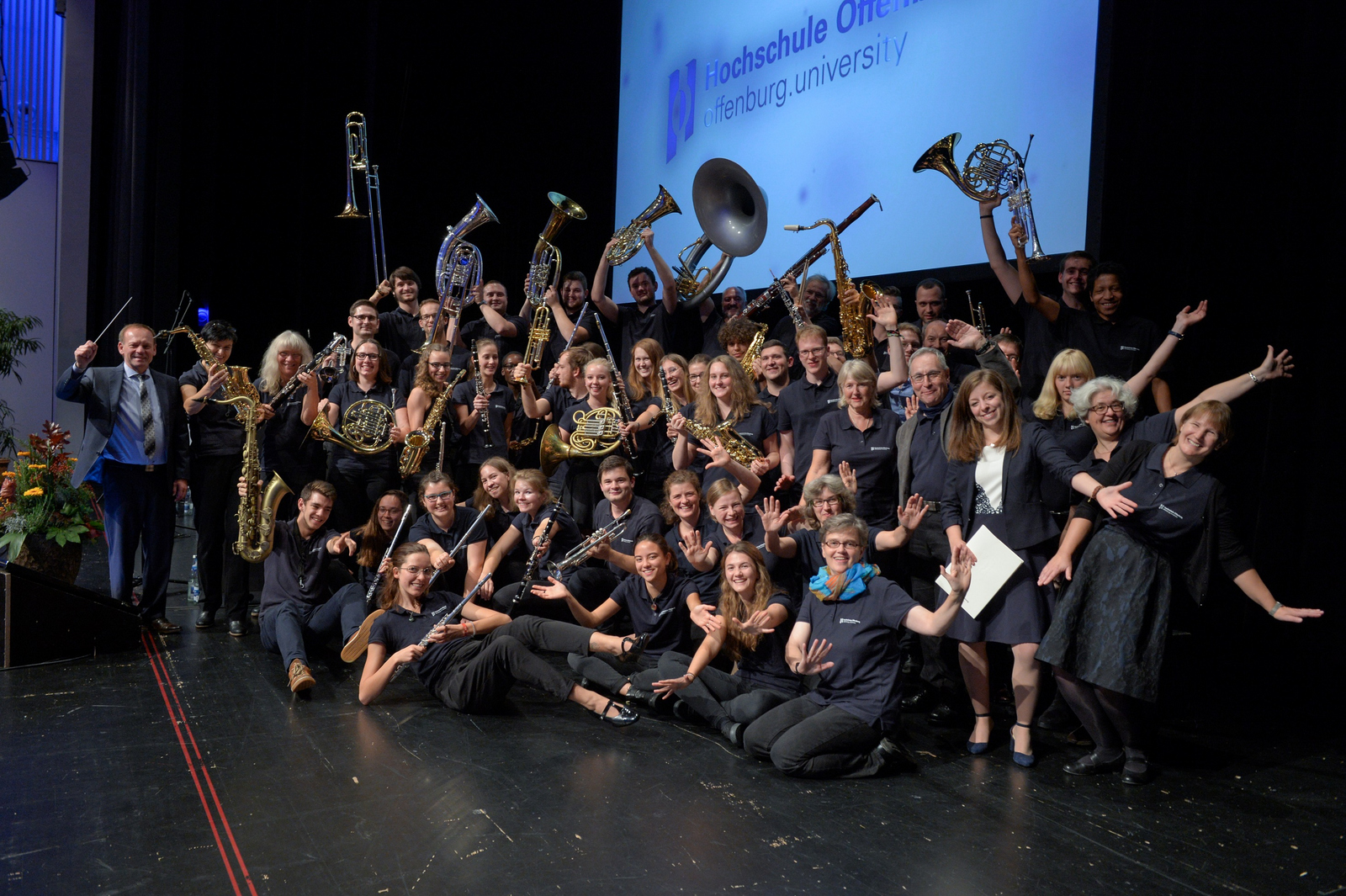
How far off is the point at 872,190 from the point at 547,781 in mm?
4526

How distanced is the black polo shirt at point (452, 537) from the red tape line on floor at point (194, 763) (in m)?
1.30

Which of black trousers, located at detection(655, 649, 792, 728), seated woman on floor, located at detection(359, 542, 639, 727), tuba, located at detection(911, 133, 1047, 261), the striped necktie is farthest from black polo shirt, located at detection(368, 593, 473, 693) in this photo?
tuba, located at detection(911, 133, 1047, 261)

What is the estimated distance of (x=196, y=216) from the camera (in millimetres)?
8141

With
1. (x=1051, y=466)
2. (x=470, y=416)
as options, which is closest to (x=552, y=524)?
(x=470, y=416)

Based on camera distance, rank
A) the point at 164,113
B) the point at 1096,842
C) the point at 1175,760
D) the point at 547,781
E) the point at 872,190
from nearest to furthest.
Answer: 1. the point at 1096,842
2. the point at 547,781
3. the point at 1175,760
4. the point at 872,190
5. the point at 164,113

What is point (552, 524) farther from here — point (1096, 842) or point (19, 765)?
point (1096, 842)

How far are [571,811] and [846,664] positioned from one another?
3.82ft

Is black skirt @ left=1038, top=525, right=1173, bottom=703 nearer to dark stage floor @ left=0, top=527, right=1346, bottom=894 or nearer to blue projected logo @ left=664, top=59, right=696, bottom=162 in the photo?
dark stage floor @ left=0, top=527, right=1346, bottom=894

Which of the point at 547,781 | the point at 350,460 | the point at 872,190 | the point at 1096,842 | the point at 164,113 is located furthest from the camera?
the point at 164,113

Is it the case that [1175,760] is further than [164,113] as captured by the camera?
No

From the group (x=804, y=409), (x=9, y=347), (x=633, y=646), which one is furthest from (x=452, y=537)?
(x=9, y=347)

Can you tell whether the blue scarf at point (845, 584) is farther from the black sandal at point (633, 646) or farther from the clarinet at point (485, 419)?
the clarinet at point (485, 419)

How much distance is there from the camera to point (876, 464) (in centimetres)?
454

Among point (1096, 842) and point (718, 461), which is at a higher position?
point (718, 461)
